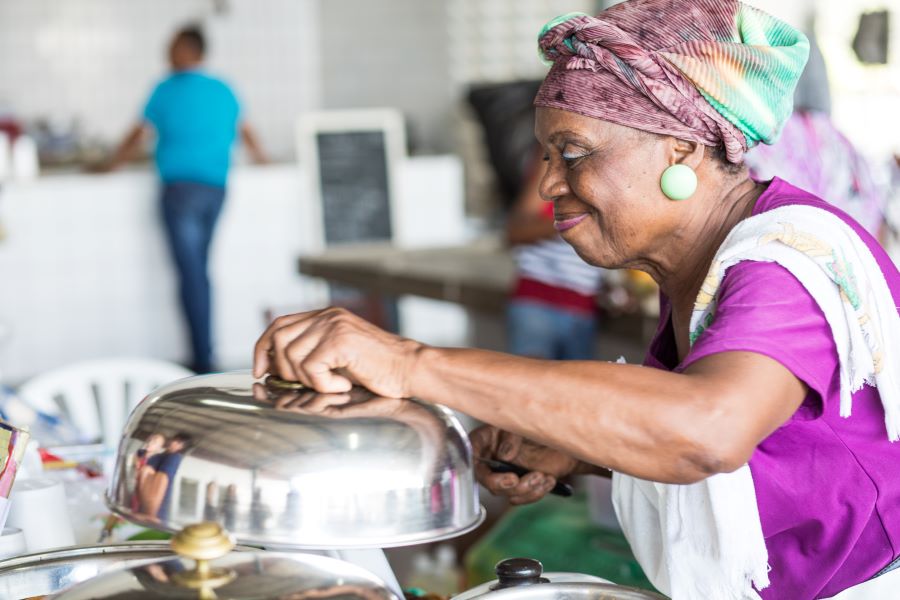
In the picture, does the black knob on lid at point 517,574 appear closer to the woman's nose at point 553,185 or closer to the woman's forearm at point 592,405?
the woman's forearm at point 592,405

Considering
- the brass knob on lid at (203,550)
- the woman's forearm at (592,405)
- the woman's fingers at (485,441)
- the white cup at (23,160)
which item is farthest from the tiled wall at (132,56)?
the brass knob on lid at (203,550)

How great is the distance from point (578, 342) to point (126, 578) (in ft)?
9.77

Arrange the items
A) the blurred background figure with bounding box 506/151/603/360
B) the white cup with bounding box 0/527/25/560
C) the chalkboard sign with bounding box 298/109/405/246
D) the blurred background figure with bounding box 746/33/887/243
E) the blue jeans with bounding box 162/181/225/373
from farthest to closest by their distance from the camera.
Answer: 1. the chalkboard sign with bounding box 298/109/405/246
2. the blue jeans with bounding box 162/181/225/373
3. the blurred background figure with bounding box 506/151/603/360
4. the blurred background figure with bounding box 746/33/887/243
5. the white cup with bounding box 0/527/25/560

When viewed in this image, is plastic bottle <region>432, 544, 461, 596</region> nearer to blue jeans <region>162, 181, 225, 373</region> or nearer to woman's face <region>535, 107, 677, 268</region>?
woman's face <region>535, 107, 677, 268</region>

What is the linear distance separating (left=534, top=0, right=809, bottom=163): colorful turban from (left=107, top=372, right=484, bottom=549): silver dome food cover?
42cm

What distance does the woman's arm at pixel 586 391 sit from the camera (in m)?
1.07

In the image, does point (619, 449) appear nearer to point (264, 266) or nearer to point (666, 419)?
point (666, 419)

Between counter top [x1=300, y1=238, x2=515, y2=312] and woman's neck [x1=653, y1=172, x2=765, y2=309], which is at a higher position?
woman's neck [x1=653, y1=172, x2=765, y2=309]

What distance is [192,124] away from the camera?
617 centimetres

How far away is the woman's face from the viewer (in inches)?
50.9

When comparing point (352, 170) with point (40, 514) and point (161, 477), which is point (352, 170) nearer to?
point (40, 514)

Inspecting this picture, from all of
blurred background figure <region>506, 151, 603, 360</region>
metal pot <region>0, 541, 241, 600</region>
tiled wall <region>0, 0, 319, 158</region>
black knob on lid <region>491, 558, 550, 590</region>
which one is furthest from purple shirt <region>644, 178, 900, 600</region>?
tiled wall <region>0, 0, 319, 158</region>

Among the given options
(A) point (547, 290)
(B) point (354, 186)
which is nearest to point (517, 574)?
(A) point (547, 290)

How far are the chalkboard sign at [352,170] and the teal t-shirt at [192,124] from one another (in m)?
0.93
